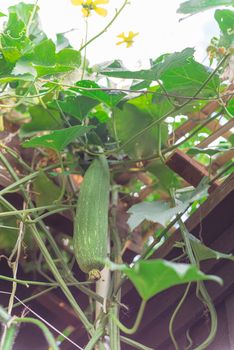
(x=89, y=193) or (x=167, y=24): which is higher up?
(x=167, y=24)

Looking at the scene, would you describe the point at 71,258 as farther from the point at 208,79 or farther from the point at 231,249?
the point at 208,79

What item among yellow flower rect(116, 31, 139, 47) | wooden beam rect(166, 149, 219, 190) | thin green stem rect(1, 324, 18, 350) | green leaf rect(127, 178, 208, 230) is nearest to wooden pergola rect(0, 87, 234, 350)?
wooden beam rect(166, 149, 219, 190)

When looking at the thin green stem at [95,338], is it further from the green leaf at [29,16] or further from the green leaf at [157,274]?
the green leaf at [29,16]

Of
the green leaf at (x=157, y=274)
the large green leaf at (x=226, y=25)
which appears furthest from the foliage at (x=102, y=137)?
the green leaf at (x=157, y=274)

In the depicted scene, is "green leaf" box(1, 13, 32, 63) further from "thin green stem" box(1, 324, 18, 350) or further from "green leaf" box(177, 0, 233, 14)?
"thin green stem" box(1, 324, 18, 350)

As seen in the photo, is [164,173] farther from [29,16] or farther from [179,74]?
[29,16]

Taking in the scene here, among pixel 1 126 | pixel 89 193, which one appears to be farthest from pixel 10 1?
pixel 89 193

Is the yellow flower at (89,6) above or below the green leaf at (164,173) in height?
above
